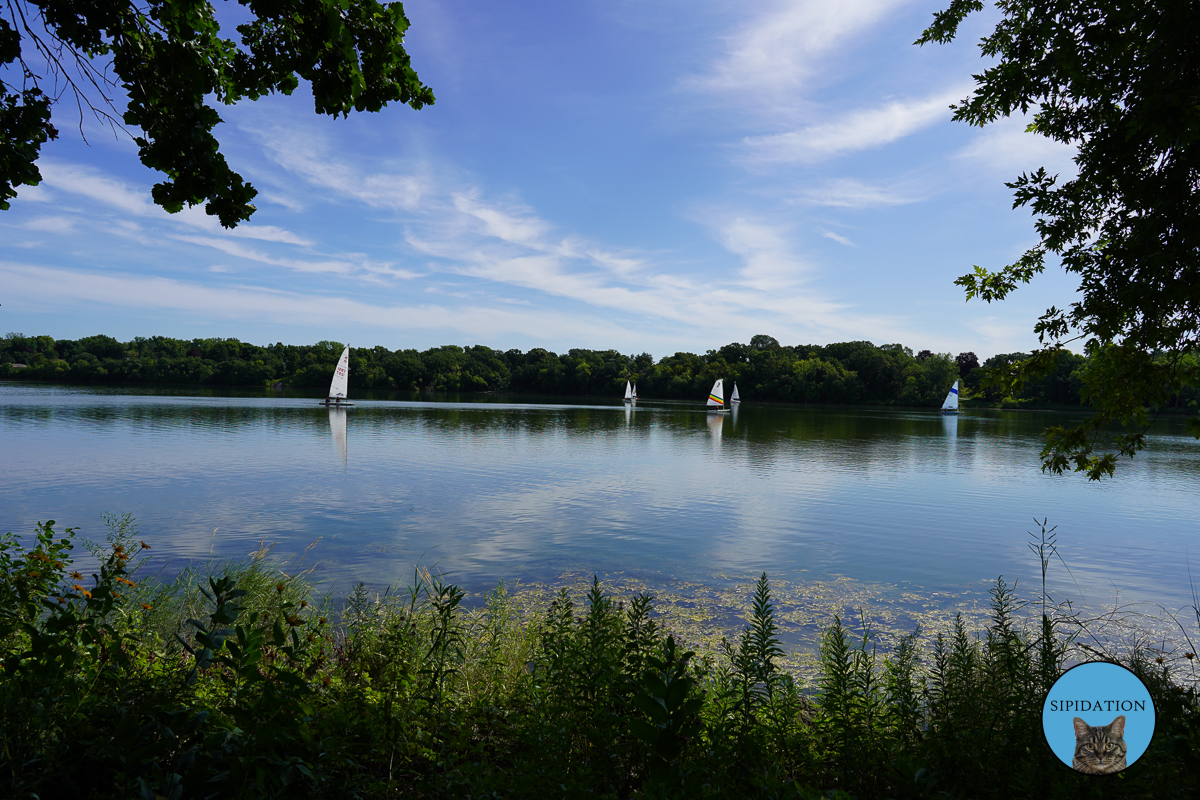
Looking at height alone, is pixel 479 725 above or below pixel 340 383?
below

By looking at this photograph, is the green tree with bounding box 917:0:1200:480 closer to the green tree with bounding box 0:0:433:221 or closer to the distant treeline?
the green tree with bounding box 0:0:433:221

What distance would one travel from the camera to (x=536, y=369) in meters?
169

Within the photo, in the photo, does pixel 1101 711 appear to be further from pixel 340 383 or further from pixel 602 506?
pixel 340 383

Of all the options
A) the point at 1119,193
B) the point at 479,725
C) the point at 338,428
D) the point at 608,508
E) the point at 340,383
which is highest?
the point at 1119,193

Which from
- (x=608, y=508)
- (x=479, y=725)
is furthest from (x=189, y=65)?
(x=608, y=508)

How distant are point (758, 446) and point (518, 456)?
50.7 feet

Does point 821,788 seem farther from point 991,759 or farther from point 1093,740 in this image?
point 1093,740

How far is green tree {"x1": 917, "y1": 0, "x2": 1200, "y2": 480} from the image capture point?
4734 mm

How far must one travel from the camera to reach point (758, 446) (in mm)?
37250

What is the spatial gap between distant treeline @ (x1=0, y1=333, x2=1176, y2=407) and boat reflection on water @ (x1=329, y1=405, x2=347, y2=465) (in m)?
85.3

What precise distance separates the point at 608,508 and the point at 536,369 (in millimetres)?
152375

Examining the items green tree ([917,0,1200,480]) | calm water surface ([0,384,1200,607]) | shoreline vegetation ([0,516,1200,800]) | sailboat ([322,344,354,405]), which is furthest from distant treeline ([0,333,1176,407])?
shoreline vegetation ([0,516,1200,800])

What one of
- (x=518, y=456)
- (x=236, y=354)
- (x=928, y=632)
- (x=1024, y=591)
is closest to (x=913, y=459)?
(x=518, y=456)

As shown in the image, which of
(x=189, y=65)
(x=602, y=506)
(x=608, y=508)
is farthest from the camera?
(x=602, y=506)
